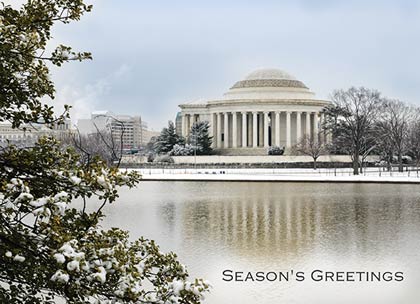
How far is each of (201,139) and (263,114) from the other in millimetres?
11060

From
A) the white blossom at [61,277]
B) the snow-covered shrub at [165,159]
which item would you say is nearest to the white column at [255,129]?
the snow-covered shrub at [165,159]

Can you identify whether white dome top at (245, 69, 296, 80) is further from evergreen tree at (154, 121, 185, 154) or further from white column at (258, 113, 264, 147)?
evergreen tree at (154, 121, 185, 154)

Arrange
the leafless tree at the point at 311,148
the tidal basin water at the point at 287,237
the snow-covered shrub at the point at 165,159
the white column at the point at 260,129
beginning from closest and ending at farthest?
1. the tidal basin water at the point at 287,237
2. the leafless tree at the point at 311,148
3. the snow-covered shrub at the point at 165,159
4. the white column at the point at 260,129

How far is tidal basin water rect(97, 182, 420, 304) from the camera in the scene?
45.5ft

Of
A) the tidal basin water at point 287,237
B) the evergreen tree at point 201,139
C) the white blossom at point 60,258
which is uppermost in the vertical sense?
the evergreen tree at point 201,139

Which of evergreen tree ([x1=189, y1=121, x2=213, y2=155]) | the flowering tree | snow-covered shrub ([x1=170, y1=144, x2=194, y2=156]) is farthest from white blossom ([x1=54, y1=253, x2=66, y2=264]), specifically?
evergreen tree ([x1=189, y1=121, x2=213, y2=155])

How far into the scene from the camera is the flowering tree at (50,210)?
5.82 m

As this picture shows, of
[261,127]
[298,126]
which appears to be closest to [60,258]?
[298,126]

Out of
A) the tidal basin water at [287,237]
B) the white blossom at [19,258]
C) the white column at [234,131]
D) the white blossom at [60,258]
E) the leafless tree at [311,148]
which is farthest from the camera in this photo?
the white column at [234,131]

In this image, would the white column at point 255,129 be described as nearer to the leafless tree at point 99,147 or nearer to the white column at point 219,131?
the white column at point 219,131

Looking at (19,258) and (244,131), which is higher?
(244,131)

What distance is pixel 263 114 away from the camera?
324 ft

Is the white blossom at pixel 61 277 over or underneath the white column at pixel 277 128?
underneath

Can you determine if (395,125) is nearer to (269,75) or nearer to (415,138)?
(415,138)
